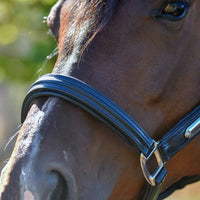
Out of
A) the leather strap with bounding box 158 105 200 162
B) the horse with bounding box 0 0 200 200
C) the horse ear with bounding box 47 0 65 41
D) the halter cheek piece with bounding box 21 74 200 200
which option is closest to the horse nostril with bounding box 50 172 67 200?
the horse with bounding box 0 0 200 200

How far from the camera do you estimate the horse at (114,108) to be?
1.87 metres

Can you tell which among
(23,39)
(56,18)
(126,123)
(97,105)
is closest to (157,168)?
(126,123)

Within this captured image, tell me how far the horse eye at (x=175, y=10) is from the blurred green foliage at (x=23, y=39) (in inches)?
128

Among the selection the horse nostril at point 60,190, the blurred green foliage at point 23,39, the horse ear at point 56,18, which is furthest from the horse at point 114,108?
the blurred green foliage at point 23,39

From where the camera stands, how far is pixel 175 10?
2.05 m

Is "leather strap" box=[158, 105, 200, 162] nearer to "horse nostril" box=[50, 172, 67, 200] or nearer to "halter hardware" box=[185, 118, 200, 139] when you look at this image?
"halter hardware" box=[185, 118, 200, 139]

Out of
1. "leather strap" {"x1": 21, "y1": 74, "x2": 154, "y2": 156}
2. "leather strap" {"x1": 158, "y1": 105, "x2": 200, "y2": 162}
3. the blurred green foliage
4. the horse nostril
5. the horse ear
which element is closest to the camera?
the horse nostril

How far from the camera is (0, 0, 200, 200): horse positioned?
1.87 metres

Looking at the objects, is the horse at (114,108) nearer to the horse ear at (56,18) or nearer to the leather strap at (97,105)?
the leather strap at (97,105)

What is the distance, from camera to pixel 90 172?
6.27ft

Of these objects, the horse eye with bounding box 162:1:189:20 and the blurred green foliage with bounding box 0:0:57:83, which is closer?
the horse eye with bounding box 162:1:189:20

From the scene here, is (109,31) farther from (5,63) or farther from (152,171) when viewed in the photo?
(5,63)

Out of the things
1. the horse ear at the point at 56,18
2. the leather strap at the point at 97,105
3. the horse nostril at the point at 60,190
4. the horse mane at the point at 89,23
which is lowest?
the horse nostril at the point at 60,190

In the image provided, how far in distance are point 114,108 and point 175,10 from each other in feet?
1.94
